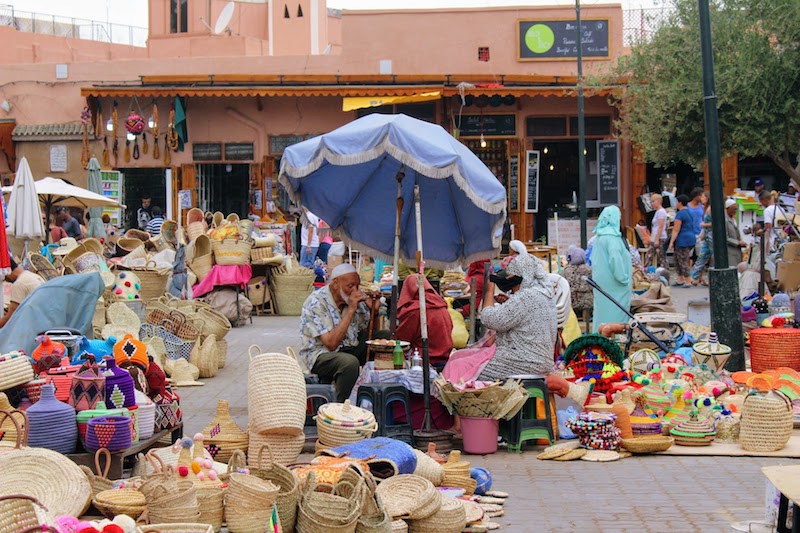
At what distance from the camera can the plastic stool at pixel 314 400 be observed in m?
7.56

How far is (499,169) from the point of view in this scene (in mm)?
23422

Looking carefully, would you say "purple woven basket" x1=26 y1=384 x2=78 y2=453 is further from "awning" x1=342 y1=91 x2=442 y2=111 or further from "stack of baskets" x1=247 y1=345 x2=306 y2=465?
"awning" x1=342 y1=91 x2=442 y2=111

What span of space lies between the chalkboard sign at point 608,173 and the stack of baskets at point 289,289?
27.7ft

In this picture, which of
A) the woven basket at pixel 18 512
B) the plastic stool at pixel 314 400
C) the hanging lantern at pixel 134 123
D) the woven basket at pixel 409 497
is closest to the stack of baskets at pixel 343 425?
the plastic stool at pixel 314 400

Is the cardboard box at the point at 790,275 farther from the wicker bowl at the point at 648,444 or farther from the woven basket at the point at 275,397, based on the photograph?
the woven basket at the point at 275,397

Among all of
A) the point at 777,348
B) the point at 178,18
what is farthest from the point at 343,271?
the point at 178,18

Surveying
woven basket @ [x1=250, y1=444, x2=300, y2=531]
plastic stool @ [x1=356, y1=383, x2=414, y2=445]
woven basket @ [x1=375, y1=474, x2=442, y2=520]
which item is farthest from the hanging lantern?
woven basket @ [x1=250, y1=444, x2=300, y2=531]

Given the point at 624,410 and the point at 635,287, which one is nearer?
the point at 624,410

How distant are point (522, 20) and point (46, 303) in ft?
57.1

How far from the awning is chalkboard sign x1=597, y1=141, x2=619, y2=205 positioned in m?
3.71

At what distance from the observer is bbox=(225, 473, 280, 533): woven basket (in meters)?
4.78

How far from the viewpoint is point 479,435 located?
752cm

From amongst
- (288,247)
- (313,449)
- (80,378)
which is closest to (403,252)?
(313,449)

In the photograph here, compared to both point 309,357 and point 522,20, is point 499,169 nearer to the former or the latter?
point 522,20
